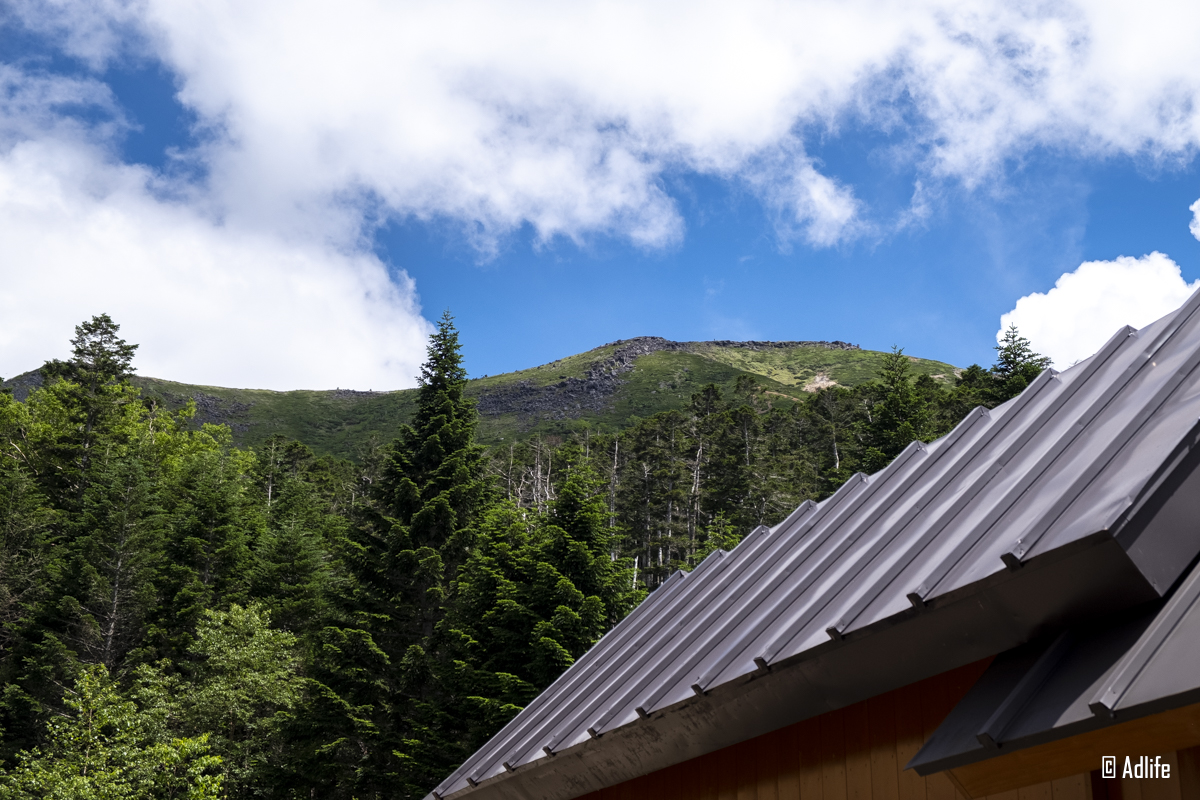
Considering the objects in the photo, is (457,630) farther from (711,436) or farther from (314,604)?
(711,436)

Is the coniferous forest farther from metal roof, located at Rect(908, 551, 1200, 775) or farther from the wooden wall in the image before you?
metal roof, located at Rect(908, 551, 1200, 775)

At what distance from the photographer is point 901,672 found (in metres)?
3.48

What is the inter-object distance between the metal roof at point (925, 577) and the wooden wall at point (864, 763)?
9.2 inches

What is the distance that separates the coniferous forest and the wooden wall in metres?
16.1

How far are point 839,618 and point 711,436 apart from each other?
60534 millimetres

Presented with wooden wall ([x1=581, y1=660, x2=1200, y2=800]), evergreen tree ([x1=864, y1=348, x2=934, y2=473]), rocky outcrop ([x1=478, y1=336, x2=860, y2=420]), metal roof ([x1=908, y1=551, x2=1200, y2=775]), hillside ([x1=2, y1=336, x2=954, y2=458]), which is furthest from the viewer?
rocky outcrop ([x1=478, y1=336, x2=860, y2=420])

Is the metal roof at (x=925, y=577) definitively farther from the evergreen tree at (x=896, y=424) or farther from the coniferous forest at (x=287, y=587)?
the evergreen tree at (x=896, y=424)

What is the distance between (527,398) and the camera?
18662 centimetres

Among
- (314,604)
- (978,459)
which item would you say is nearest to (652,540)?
(314,604)

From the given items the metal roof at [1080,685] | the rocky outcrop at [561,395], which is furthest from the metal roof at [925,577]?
the rocky outcrop at [561,395]

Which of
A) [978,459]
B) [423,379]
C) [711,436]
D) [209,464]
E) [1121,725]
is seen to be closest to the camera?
[1121,725]

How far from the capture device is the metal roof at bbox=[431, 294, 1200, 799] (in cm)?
277

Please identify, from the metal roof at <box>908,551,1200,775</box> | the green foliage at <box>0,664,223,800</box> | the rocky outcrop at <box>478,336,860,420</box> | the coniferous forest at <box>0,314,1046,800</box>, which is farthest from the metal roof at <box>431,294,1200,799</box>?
the rocky outcrop at <box>478,336,860,420</box>

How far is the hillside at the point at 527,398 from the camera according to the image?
541 feet
